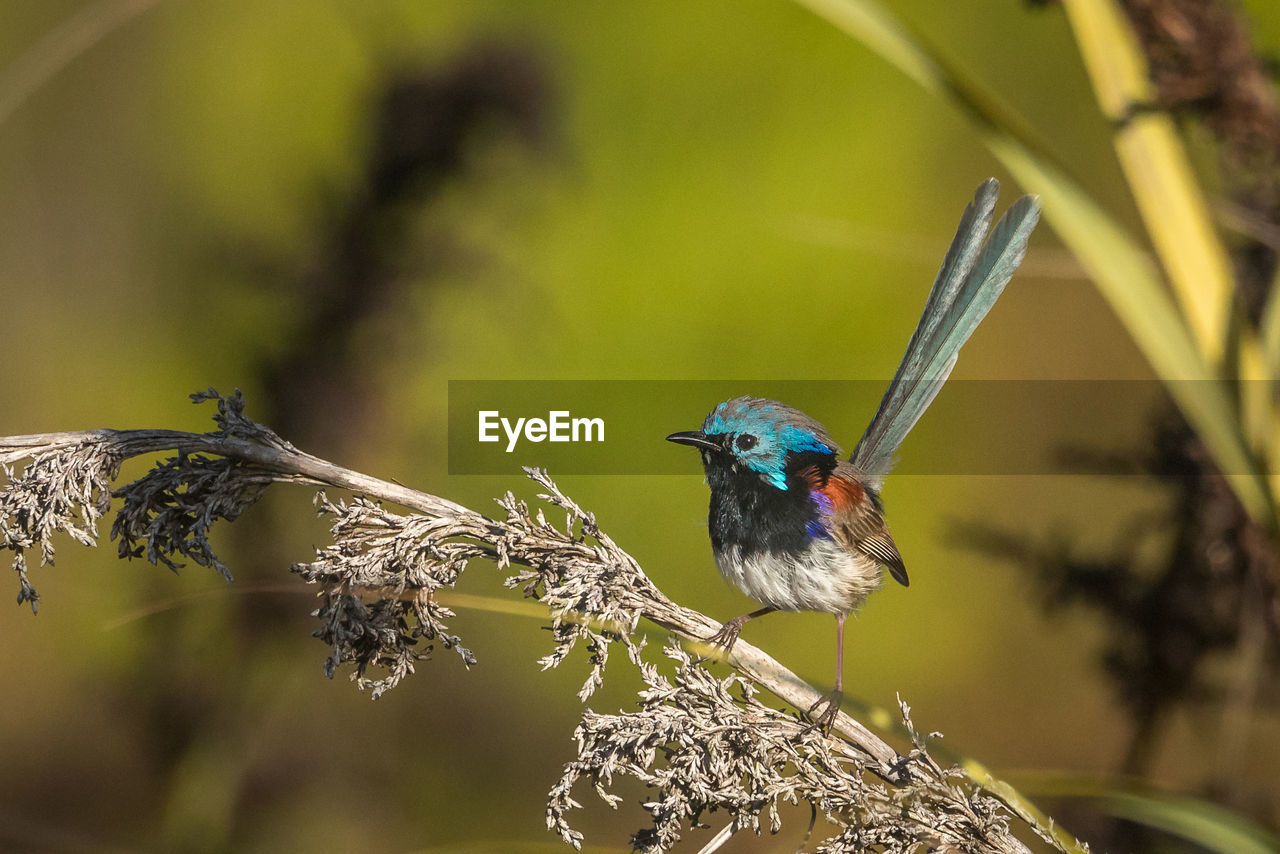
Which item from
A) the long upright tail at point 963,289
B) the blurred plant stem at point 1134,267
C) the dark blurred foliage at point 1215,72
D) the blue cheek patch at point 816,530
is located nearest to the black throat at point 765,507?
the blue cheek patch at point 816,530

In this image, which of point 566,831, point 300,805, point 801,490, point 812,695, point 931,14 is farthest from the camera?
point 931,14

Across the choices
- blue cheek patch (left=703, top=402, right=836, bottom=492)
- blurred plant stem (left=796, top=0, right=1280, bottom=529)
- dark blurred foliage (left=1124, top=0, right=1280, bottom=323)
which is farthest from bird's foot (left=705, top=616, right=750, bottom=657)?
dark blurred foliage (left=1124, top=0, right=1280, bottom=323)

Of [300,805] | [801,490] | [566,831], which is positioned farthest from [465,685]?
[566,831]

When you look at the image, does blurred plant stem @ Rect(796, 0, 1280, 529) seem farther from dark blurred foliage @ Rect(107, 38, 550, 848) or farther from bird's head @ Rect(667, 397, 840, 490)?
dark blurred foliage @ Rect(107, 38, 550, 848)

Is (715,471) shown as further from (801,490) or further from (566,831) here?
(566,831)

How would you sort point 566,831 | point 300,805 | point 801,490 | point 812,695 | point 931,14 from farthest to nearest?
point 931,14, point 300,805, point 801,490, point 812,695, point 566,831

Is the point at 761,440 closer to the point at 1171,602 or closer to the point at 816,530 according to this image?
the point at 816,530

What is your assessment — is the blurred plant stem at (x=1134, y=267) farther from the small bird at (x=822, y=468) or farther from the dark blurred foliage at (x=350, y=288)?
the dark blurred foliage at (x=350, y=288)
